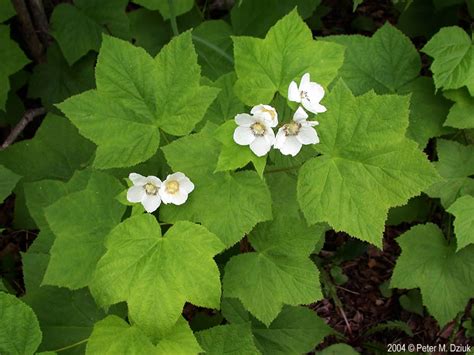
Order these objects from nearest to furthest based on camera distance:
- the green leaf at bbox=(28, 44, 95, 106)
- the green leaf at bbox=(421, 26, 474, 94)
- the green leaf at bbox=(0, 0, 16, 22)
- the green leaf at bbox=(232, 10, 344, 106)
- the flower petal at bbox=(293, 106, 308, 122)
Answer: the flower petal at bbox=(293, 106, 308, 122) → the green leaf at bbox=(232, 10, 344, 106) → the green leaf at bbox=(421, 26, 474, 94) → the green leaf at bbox=(0, 0, 16, 22) → the green leaf at bbox=(28, 44, 95, 106)

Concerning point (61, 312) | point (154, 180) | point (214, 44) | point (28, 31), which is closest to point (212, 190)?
point (154, 180)

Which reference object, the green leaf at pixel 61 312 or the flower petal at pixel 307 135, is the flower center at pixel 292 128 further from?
the green leaf at pixel 61 312

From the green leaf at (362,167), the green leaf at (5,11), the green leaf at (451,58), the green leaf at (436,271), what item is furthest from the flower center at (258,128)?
the green leaf at (5,11)

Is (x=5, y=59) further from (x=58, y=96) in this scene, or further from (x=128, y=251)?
(x=128, y=251)

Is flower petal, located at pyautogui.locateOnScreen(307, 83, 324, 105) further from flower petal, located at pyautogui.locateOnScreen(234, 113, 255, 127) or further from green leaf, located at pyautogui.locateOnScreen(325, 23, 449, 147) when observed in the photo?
green leaf, located at pyautogui.locateOnScreen(325, 23, 449, 147)

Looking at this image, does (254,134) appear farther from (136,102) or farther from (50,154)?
(50,154)

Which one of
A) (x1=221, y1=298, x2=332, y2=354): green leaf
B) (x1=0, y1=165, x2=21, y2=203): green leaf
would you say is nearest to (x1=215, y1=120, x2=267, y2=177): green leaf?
(x1=221, y1=298, x2=332, y2=354): green leaf
